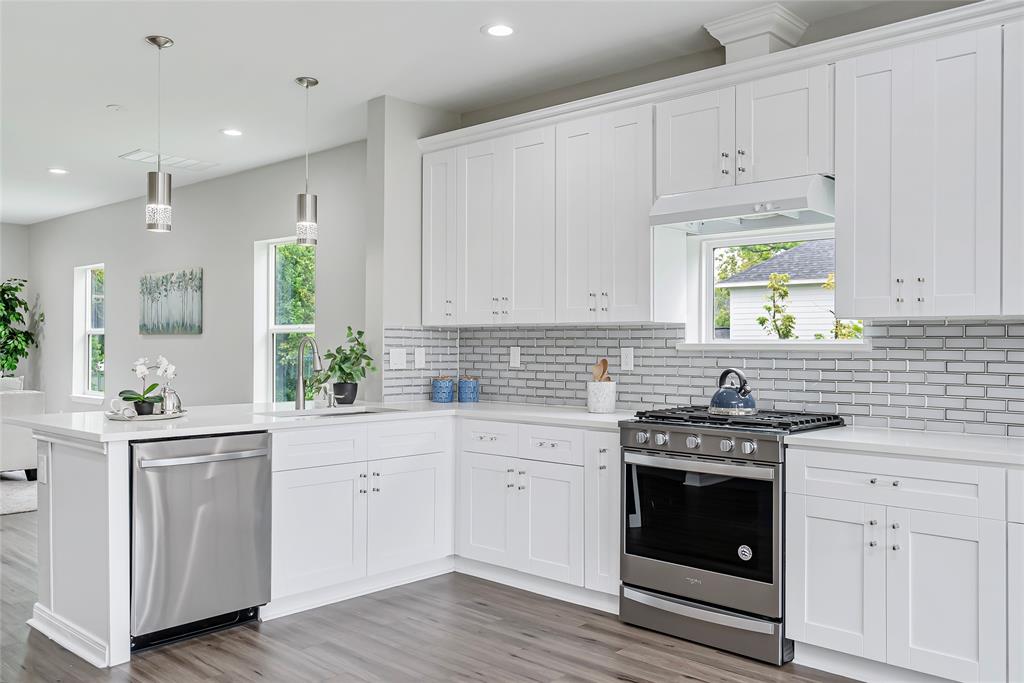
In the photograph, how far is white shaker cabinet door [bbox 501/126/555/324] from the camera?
4332 mm

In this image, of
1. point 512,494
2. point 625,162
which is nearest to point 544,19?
point 625,162

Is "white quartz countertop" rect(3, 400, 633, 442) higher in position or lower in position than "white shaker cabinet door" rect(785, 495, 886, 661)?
higher

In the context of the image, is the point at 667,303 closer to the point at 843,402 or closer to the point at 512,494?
the point at 843,402

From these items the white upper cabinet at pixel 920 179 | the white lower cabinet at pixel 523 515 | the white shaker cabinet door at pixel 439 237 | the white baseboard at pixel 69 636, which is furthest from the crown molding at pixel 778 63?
the white baseboard at pixel 69 636

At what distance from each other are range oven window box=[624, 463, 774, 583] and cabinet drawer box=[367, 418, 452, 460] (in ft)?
3.97

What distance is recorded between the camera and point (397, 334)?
190 inches

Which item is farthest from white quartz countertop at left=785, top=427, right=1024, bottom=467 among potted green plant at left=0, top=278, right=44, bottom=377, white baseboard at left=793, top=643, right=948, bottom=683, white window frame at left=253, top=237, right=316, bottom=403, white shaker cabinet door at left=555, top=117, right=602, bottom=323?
potted green plant at left=0, top=278, right=44, bottom=377

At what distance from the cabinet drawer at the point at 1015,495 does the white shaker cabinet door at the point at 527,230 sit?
90.5 inches

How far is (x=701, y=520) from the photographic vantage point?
3326mm

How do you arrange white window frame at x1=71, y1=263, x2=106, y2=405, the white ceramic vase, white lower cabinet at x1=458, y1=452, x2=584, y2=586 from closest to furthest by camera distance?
white lower cabinet at x1=458, y1=452, x2=584, y2=586, the white ceramic vase, white window frame at x1=71, y1=263, x2=106, y2=405

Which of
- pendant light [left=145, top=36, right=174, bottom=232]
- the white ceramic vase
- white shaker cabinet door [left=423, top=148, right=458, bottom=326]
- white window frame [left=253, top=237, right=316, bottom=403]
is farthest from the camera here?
white window frame [left=253, top=237, right=316, bottom=403]

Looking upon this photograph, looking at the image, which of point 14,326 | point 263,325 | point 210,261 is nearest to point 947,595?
point 263,325

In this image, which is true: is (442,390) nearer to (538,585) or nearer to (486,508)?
(486,508)

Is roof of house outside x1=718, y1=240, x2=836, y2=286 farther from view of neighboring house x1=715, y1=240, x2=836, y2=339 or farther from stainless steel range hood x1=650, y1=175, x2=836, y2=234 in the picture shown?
stainless steel range hood x1=650, y1=175, x2=836, y2=234
